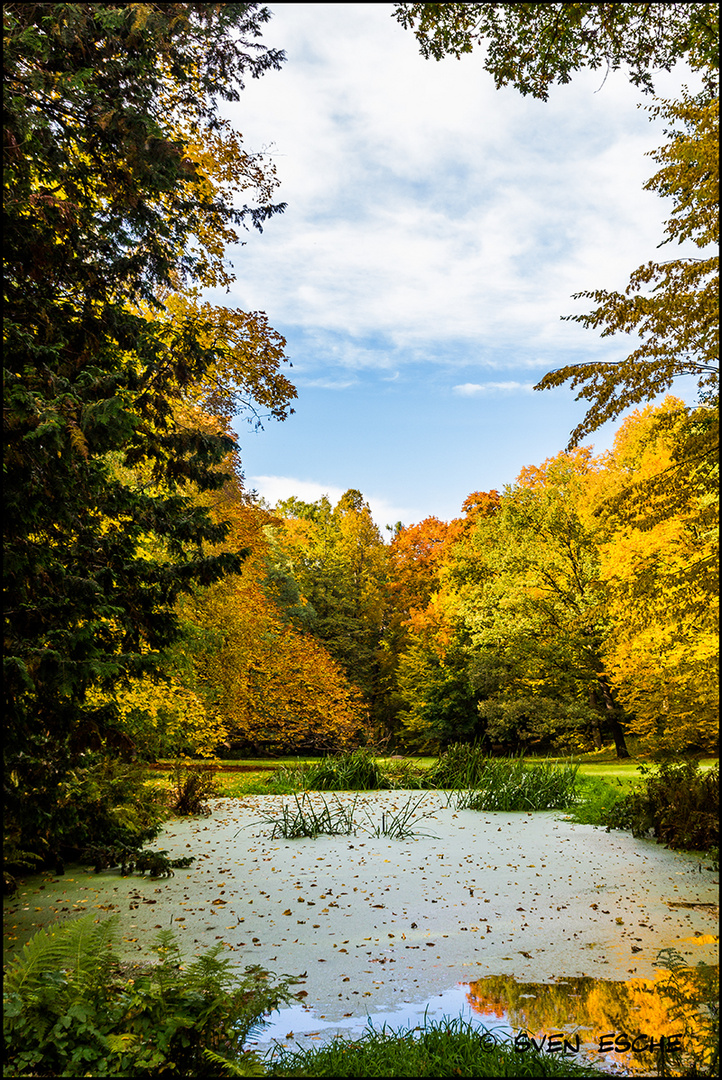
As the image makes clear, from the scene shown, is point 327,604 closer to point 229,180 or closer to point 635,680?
point 635,680

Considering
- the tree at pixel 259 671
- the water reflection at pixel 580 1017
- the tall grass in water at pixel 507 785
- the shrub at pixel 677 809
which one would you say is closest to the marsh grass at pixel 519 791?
the tall grass in water at pixel 507 785

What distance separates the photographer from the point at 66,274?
534cm

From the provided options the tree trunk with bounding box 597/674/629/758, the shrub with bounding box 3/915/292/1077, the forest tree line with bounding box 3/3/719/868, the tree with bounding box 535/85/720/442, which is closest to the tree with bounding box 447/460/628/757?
the tree trunk with bounding box 597/674/629/758

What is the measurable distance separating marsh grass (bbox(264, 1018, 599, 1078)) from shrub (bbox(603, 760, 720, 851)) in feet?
14.1

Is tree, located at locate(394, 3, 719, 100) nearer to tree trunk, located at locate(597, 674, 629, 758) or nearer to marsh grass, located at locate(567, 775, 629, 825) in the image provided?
marsh grass, located at locate(567, 775, 629, 825)

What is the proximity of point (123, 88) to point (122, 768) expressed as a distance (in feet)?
22.6

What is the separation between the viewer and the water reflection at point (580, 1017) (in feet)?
10.3

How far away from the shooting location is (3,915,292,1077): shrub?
9.16 feet

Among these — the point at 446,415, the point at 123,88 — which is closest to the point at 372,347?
the point at 446,415

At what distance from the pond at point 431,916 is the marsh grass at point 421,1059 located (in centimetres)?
33

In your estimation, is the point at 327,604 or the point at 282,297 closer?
the point at 282,297

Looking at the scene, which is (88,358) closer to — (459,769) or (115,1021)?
(115,1021)

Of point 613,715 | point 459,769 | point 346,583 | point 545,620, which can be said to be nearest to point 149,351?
point 459,769

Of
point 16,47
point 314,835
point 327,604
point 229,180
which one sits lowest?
point 314,835
